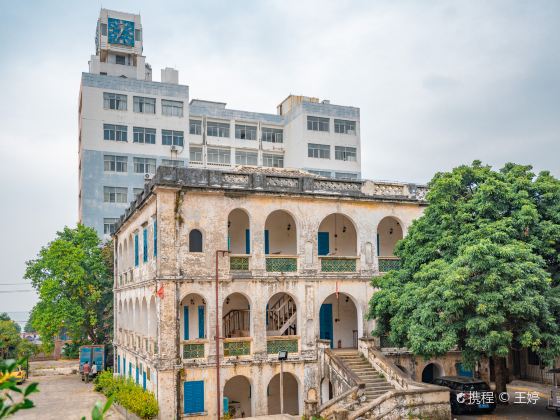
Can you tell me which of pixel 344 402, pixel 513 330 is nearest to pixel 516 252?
pixel 513 330

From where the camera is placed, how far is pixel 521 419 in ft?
59.4

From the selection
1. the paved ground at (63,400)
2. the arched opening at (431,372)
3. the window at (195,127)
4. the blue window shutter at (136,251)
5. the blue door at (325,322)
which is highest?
the window at (195,127)

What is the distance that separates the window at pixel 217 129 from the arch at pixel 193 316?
3295cm

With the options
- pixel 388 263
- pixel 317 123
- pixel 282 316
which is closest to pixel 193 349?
pixel 282 316

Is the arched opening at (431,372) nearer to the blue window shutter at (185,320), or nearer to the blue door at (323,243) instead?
the blue door at (323,243)

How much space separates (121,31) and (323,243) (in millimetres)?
37252

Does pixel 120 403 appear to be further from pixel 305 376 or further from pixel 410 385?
pixel 410 385

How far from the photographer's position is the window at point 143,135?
48.3 meters

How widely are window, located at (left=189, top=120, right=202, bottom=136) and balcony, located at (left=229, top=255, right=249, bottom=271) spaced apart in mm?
33483

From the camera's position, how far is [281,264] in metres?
22.2

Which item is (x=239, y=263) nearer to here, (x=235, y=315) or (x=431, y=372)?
(x=235, y=315)

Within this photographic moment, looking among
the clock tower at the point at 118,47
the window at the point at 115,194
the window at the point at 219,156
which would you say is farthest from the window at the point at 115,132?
the window at the point at 219,156

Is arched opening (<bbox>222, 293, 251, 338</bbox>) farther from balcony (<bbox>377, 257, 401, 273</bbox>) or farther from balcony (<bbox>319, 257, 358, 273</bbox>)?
balcony (<bbox>377, 257, 401, 273</bbox>)

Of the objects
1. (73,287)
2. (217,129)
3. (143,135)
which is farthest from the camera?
(217,129)
